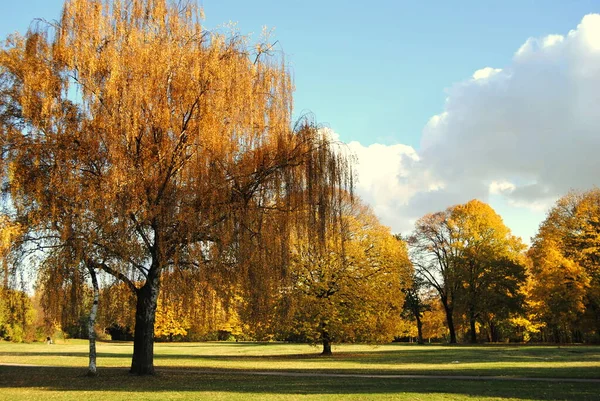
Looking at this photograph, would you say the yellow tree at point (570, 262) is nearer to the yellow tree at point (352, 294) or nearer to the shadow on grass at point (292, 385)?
the yellow tree at point (352, 294)

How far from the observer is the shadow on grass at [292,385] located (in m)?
15.1

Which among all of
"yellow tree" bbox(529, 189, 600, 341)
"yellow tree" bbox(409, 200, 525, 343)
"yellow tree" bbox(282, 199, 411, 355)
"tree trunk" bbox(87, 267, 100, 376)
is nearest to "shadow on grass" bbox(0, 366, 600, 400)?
"tree trunk" bbox(87, 267, 100, 376)

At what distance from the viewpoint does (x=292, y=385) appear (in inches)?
683

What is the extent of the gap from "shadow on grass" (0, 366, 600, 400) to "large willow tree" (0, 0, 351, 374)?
289cm

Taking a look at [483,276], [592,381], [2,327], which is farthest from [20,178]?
[2,327]

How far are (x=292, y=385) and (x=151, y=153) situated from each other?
8323 mm

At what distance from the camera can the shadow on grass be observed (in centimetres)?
1508

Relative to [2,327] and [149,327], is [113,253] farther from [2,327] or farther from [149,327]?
[2,327]

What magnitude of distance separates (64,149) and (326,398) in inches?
395

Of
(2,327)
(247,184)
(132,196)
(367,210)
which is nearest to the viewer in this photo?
(132,196)

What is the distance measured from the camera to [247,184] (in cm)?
1722

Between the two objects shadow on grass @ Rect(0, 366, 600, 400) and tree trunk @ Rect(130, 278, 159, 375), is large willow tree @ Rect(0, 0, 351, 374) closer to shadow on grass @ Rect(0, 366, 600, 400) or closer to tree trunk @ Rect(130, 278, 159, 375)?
tree trunk @ Rect(130, 278, 159, 375)

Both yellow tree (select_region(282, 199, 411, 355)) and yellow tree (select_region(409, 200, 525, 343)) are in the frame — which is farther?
yellow tree (select_region(409, 200, 525, 343))

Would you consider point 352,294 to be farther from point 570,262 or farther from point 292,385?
point 570,262
